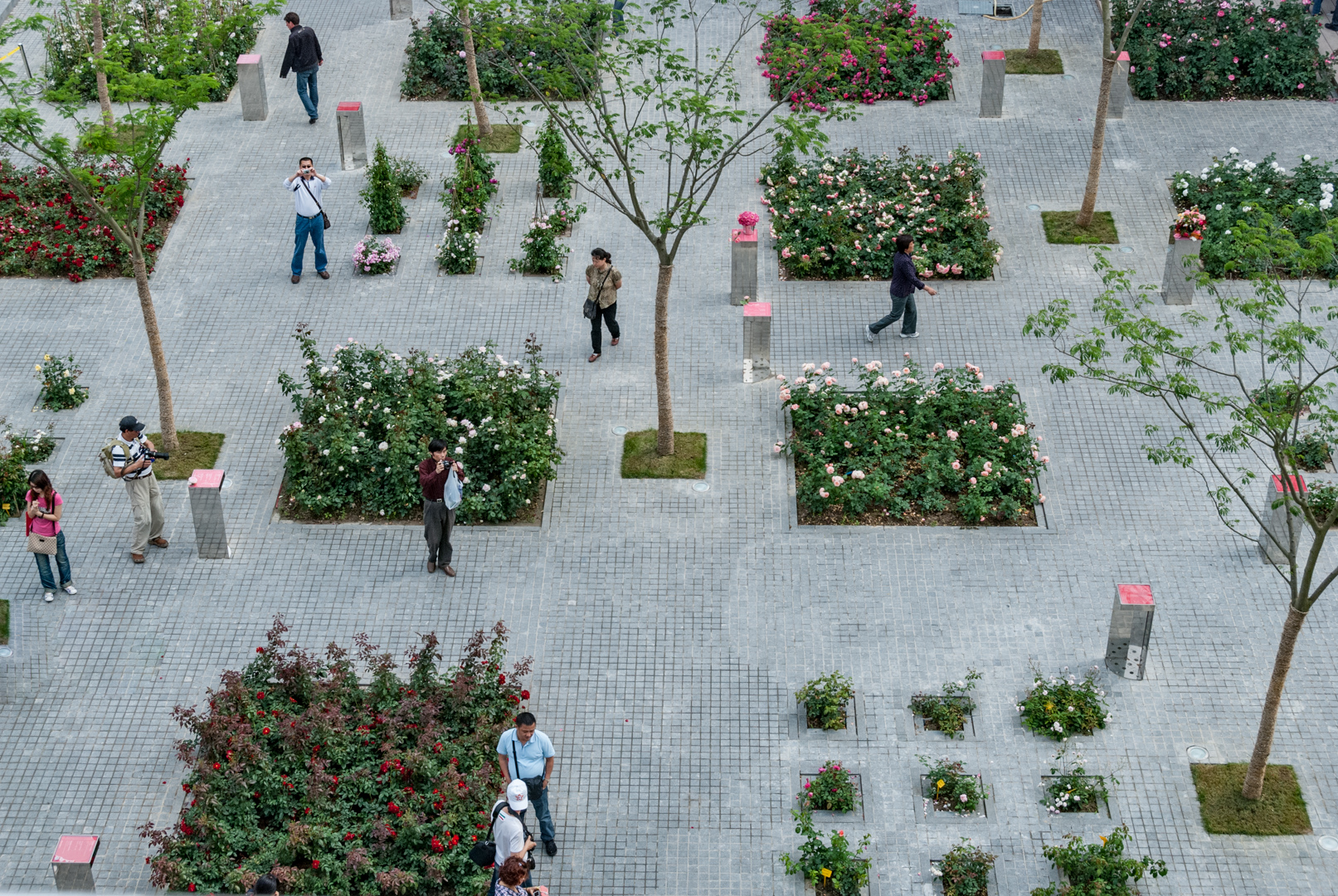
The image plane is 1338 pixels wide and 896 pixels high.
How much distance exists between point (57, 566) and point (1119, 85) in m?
15.2

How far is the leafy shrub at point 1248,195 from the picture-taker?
18.8 metres

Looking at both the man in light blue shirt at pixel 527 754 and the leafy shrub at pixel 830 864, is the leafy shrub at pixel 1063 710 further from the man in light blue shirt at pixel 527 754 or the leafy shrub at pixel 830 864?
the man in light blue shirt at pixel 527 754

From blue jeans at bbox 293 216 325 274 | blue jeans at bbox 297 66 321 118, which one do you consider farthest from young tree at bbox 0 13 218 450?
blue jeans at bbox 297 66 321 118

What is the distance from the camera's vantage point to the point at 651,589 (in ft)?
48.4

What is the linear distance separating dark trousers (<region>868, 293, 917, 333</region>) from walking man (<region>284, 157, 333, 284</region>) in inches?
261

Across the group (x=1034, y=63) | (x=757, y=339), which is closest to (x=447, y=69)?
(x=757, y=339)

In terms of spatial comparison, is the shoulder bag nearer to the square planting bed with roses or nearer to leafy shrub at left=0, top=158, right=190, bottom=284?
leafy shrub at left=0, top=158, right=190, bottom=284

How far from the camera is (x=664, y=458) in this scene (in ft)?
53.4

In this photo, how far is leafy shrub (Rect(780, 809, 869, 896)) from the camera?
11.8 meters

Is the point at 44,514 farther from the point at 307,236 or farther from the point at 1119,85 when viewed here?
the point at 1119,85

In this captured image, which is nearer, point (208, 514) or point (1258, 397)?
point (1258, 397)

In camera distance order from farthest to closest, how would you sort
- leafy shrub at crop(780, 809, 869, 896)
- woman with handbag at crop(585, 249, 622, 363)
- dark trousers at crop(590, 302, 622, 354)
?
dark trousers at crop(590, 302, 622, 354) → woman with handbag at crop(585, 249, 622, 363) → leafy shrub at crop(780, 809, 869, 896)

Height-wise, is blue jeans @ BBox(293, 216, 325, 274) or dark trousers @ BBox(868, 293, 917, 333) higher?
blue jeans @ BBox(293, 216, 325, 274)

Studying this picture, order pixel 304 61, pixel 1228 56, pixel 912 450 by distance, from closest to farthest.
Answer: pixel 912 450
pixel 304 61
pixel 1228 56
